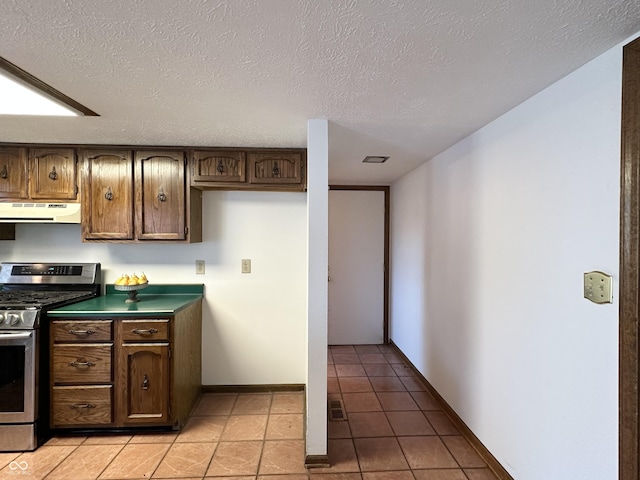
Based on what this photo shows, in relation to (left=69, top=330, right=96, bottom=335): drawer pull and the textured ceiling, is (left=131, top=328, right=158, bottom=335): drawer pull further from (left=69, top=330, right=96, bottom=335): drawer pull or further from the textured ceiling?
the textured ceiling

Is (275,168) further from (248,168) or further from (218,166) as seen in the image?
(218,166)

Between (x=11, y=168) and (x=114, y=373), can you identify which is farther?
(x=11, y=168)

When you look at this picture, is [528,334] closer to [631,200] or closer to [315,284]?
[631,200]

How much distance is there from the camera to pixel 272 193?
2.84 metres

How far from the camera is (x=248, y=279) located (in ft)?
9.34

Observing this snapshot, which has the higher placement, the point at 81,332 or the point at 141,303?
the point at 141,303

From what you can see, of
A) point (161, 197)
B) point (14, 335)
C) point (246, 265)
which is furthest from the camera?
point (246, 265)

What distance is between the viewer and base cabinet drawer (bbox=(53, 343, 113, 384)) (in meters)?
2.16

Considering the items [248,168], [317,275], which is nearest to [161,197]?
[248,168]

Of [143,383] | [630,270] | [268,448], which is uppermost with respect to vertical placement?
[630,270]

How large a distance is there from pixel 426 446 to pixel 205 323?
192 cm

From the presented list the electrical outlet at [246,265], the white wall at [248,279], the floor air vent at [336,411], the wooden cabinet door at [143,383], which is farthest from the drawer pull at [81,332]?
the floor air vent at [336,411]

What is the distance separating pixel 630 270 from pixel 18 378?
10.5 feet

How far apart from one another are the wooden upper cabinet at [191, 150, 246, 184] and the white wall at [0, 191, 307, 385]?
28cm
